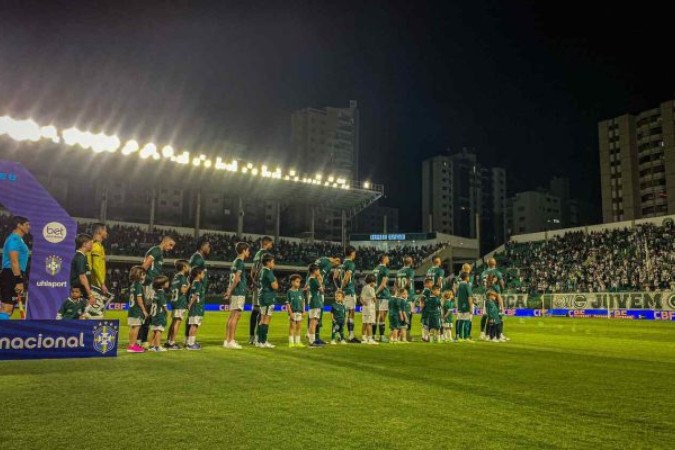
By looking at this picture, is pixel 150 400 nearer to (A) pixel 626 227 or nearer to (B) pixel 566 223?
(A) pixel 626 227

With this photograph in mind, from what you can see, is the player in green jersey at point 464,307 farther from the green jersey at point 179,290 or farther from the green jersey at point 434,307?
the green jersey at point 179,290

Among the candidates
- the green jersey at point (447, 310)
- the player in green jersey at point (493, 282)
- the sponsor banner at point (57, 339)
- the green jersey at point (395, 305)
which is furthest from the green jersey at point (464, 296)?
the sponsor banner at point (57, 339)

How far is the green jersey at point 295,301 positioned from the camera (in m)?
12.3

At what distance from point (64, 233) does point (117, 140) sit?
86.3ft

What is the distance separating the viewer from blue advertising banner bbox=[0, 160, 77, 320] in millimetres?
12227

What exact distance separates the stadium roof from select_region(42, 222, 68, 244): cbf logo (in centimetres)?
1721

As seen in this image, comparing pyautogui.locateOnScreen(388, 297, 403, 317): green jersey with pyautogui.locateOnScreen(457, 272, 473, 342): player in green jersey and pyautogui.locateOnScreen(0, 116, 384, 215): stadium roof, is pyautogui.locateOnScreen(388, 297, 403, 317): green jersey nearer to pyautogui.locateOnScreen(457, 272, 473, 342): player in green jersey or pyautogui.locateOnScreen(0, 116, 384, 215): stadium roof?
pyautogui.locateOnScreen(457, 272, 473, 342): player in green jersey

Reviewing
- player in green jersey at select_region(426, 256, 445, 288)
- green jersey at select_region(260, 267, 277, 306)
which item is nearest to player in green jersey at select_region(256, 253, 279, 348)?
green jersey at select_region(260, 267, 277, 306)

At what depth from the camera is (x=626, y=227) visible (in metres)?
45.1

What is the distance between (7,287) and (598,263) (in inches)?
1600

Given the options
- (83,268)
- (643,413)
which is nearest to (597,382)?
(643,413)

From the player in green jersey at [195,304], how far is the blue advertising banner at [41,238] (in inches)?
148

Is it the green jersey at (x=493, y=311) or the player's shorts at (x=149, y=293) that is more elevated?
the player's shorts at (x=149, y=293)

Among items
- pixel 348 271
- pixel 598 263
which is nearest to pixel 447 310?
pixel 348 271
